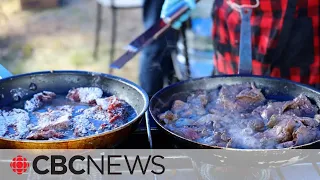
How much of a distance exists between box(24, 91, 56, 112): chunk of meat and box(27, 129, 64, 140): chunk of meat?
313 mm

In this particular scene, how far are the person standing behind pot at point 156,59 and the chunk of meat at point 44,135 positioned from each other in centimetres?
176

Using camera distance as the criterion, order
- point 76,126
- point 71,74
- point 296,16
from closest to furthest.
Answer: point 76,126 < point 71,74 < point 296,16

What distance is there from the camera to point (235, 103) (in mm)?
2074

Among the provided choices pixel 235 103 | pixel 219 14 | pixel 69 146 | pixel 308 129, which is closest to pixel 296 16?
pixel 219 14

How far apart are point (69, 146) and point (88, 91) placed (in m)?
0.57

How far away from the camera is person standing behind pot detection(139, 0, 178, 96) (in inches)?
138

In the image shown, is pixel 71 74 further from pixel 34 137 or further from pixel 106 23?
pixel 106 23

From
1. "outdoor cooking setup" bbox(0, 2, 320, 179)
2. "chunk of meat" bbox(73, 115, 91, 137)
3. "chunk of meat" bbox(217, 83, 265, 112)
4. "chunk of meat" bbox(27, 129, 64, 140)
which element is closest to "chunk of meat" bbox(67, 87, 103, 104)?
"outdoor cooking setup" bbox(0, 2, 320, 179)

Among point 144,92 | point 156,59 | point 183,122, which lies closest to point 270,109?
point 183,122

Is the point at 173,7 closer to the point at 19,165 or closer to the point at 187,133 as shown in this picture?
the point at 187,133

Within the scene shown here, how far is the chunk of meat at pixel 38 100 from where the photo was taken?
6.55 ft

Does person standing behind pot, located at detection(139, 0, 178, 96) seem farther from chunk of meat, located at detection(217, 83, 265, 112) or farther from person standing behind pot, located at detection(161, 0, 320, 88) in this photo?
chunk of meat, located at detection(217, 83, 265, 112)

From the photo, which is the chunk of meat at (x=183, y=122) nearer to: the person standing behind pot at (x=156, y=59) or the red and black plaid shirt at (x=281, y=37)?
the red and black plaid shirt at (x=281, y=37)

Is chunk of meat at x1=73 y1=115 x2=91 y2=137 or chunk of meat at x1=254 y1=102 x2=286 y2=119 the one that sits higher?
chunk of meat at x1=254 y1=102 x2=286 y2=119
